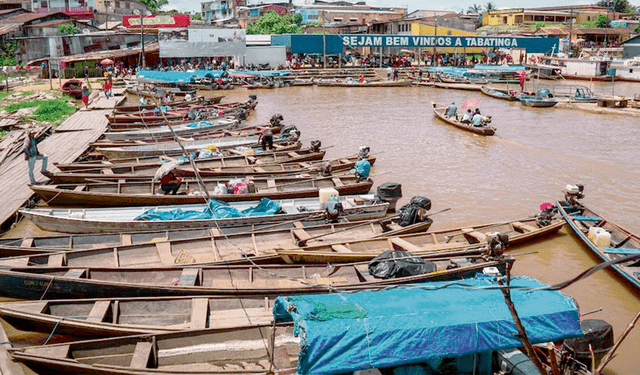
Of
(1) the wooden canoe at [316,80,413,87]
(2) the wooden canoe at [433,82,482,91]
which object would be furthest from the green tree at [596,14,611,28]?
(1) the wooden canoe at [316,80,413,87]

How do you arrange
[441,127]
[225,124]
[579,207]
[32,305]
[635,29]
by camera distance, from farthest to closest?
[635,29] < [441,127] < [225,124] < [579,207] < [32,305]

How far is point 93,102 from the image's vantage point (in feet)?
104

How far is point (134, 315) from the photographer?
807cm

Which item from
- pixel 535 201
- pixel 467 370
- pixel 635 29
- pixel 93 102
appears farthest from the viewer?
pixel 635 29

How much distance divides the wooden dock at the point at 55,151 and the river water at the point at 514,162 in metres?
8.57

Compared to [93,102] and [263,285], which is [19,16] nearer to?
[93,102]

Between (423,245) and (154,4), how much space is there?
253ft

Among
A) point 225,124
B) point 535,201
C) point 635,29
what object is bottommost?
point 535,201

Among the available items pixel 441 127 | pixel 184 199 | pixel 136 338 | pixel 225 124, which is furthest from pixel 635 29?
pixel 136 338

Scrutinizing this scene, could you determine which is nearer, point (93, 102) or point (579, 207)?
point (579, 207)

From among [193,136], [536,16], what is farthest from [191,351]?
[536,16]

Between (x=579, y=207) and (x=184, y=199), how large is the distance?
962 centimetres

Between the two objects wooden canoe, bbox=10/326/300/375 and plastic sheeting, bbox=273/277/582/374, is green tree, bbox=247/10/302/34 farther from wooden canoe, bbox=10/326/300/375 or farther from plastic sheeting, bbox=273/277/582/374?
plastic sheeting, bbox=273/277/582/374

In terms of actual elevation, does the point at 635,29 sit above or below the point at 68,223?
above
